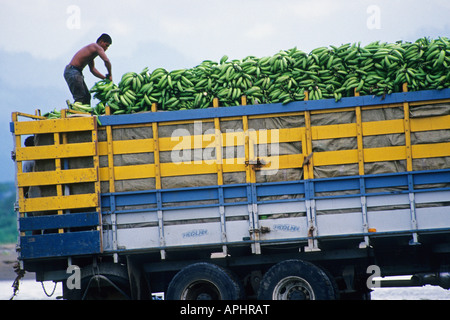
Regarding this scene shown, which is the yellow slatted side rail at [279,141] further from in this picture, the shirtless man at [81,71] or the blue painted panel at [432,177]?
the shirtless man at [81,71]

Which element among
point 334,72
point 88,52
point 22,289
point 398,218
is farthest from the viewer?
point 22,289

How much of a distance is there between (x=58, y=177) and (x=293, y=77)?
11.5 feet

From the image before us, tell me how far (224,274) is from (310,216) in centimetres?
138

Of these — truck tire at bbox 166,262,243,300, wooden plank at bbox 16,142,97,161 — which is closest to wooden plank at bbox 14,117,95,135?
wooden plank at bbox 16,142,97,161

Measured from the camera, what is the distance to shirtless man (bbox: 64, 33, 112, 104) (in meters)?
9.02

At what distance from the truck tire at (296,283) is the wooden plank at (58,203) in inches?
100

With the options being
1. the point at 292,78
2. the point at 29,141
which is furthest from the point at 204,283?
the point at 29,141

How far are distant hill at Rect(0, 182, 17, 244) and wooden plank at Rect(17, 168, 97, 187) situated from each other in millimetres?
24697

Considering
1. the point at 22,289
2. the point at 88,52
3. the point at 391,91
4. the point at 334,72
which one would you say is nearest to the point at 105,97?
the point at 88,52

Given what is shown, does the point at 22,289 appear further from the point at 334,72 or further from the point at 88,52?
the point at 334,72

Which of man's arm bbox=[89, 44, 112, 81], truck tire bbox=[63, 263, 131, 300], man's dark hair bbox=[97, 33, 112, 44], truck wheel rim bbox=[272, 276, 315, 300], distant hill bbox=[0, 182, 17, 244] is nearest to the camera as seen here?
truck wheel rim bbox=[272, 276, 315, 300]

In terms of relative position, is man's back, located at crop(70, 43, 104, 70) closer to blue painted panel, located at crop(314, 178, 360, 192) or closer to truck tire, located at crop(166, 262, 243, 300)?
truck tire, located at crop(166, 262, 243, 300)

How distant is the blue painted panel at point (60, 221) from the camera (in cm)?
792

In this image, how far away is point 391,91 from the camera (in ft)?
25.6
